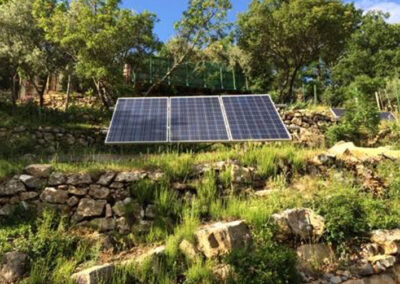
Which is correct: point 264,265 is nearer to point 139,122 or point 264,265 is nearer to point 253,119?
point 253,119

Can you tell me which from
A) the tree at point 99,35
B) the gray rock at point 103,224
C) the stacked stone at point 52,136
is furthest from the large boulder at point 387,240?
the tree at point 99,35

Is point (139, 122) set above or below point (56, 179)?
above

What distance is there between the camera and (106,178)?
7992mm

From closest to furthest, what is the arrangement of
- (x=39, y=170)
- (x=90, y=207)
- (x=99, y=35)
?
1. (x=90, y=207)
2. (x=39, y=170)
3. (x=99, y=35)

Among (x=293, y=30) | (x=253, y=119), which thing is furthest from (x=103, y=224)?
(x=293, y=30)

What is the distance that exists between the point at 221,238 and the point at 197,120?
4.86 m

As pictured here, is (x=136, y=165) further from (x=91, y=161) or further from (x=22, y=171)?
(x=22, y=171)

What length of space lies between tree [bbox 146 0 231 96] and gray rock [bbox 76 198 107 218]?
482 inches

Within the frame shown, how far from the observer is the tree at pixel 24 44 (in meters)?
15.0

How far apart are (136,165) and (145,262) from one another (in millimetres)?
2884

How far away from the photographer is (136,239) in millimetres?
7023

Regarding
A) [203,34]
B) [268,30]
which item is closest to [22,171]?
[203,34]

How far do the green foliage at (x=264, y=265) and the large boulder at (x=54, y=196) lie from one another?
12.3 ft

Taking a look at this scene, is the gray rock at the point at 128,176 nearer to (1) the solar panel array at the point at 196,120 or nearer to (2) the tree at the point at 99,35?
(1) the solar panel array at the point at 196,120
